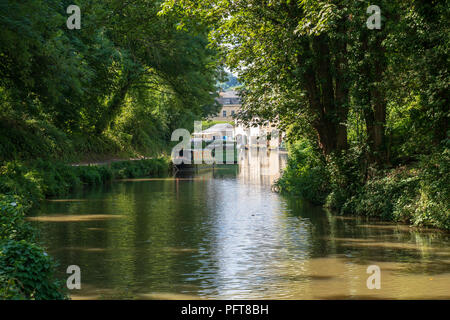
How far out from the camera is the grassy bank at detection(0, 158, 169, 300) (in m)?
7.25

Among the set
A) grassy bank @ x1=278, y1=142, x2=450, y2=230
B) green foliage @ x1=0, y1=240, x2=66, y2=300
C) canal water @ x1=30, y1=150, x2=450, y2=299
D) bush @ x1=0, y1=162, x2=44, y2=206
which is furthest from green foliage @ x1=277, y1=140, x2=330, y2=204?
green foliage @ x1=0, y1=240, x2=66, y2=300

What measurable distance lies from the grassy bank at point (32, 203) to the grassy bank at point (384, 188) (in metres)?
9.02

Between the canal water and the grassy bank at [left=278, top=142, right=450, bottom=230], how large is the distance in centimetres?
47

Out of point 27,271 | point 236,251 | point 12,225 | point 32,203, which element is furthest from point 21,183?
point 27,271

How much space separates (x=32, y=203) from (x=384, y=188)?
11.4 m

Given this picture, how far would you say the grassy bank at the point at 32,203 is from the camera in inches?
285

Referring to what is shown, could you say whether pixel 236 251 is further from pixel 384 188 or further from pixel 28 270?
pixel 28 270

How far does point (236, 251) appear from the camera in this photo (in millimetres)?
13031

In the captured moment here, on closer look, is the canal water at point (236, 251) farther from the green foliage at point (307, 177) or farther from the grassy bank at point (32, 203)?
the grassy bank at point (32, 203)

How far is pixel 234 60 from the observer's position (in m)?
21.0

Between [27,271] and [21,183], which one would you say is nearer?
[27,271]

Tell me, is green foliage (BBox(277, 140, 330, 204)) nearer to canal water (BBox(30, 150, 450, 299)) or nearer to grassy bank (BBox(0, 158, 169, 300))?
canal water (BBox(30, 150, 450, 299))

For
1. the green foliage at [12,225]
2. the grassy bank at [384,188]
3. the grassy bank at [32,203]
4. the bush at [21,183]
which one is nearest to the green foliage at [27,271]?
the grassy bank at [32,203]
